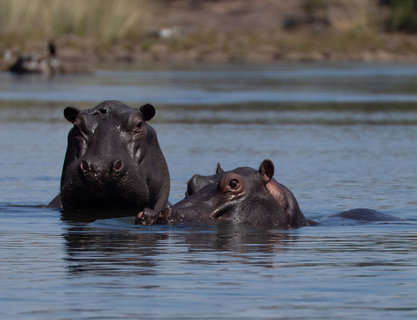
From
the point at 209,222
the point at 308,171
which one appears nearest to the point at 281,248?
the point at 209,222

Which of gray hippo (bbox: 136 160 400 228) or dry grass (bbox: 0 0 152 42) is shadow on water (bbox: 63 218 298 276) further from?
dry grass (bbox: 0 0 152 42)

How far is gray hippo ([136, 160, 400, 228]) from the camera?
31.3 feet

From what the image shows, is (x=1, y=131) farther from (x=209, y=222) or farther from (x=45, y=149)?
(x=209, y=222)

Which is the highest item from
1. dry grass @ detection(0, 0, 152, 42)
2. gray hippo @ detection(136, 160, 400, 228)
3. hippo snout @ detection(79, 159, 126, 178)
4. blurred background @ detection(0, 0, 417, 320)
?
dry grass @ detection(0, 0, 152, 42)

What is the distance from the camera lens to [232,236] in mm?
9438

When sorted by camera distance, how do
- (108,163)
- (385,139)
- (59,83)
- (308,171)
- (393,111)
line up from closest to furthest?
(108,163)
(308,171)
(385,139)
(393,111)
(59,83)


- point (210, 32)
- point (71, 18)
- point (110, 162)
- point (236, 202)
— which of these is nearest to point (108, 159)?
point (110, 162)

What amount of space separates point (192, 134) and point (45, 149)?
11.8 ft

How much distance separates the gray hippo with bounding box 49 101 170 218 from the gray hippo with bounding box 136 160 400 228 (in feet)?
2.12

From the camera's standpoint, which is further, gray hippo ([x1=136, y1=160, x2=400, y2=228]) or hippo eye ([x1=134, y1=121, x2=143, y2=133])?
hippo eye ([x1=134, y1=121, x2=143, y2=133])

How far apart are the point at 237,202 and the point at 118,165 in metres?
1.19

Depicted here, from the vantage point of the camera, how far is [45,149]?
61.5 feet

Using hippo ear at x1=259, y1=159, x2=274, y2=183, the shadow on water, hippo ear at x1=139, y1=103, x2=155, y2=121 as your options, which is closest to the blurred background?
the shadow on water

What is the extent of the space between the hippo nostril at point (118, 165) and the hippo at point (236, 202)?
60 cm
